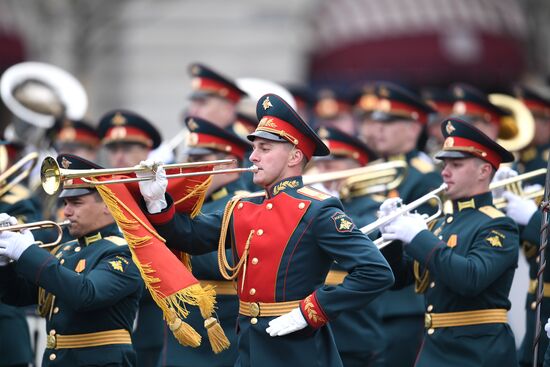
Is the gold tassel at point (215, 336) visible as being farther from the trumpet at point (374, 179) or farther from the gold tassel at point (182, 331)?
the trumpet at point (374, 179)

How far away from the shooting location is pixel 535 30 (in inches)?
941

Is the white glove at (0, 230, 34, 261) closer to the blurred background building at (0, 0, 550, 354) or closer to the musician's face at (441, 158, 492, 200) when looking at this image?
the musician's face at (441, 158, 492, 200)

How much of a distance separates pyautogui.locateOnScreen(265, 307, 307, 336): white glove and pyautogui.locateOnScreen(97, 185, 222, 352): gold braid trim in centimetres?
33

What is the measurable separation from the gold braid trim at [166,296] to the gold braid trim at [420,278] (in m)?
1.81

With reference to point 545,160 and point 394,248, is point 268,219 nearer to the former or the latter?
point 394,248

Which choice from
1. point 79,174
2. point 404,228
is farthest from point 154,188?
point 404,228

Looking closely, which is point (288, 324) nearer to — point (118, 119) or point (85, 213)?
point (85, 213)

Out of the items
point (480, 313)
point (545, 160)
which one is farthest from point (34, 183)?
point (480, 313)

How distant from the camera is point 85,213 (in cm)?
782

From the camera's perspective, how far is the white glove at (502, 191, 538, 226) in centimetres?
866

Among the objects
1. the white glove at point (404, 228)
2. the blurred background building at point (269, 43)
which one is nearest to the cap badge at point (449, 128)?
the white glove at point (404, 228)

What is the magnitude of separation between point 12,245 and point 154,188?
101cm

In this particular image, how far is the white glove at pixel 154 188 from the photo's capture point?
6850mm

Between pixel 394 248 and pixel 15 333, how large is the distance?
272 cm
